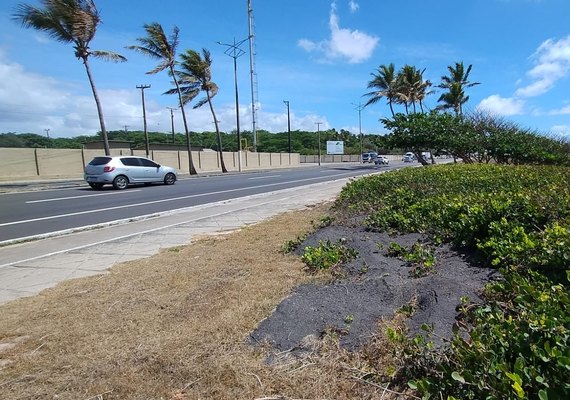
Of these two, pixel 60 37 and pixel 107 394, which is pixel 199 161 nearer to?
pixel 60 37

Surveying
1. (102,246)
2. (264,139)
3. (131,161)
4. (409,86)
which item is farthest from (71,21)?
(264,139)

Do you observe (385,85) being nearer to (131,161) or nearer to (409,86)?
(409,86)

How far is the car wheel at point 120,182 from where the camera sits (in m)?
19.1

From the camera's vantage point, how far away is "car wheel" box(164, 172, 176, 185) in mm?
21841

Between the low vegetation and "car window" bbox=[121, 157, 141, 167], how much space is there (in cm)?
1694

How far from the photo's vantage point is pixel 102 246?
742 centimetres

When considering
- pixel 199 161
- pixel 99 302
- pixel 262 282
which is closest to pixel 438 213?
pixel 262 282

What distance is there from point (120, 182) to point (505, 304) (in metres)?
19.1

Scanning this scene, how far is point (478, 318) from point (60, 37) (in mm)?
26829

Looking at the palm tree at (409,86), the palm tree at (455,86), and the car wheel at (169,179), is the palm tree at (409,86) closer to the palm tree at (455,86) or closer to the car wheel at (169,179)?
the palm tree at (455,86)

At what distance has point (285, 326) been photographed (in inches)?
125

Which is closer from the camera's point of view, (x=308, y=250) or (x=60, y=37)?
(x=308, y=250)

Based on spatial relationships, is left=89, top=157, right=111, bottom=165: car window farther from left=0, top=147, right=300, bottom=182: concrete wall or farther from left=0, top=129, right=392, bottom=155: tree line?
left=0, top=129, right=392, bottom=155: tree line

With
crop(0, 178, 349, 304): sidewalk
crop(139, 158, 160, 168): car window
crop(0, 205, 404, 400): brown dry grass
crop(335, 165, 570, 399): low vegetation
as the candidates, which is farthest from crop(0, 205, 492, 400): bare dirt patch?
crop(139, 158, 160, 168): car window
